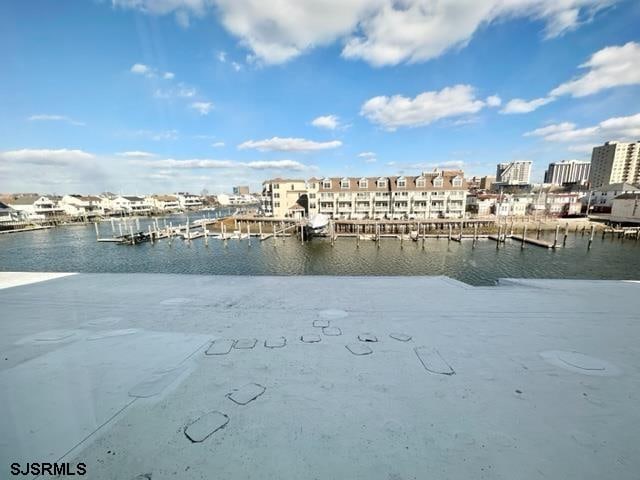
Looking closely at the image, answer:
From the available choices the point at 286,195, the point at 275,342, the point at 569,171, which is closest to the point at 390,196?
the point at 286,195

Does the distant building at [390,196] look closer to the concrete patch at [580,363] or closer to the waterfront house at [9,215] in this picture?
the concrete patch at [580,363]

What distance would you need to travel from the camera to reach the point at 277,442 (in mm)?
2402

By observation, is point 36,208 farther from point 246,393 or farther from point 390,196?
point 246,393

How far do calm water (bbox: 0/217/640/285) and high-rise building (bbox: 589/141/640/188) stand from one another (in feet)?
223

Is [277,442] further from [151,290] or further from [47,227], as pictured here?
[47,227]

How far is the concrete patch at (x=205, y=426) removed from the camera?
8.08 ft

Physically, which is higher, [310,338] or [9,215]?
[9,215]

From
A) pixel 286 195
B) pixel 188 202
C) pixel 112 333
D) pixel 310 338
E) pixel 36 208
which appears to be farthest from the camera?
pixel 188 202

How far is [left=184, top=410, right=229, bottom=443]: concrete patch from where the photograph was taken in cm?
246

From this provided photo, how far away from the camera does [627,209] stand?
38438 mm

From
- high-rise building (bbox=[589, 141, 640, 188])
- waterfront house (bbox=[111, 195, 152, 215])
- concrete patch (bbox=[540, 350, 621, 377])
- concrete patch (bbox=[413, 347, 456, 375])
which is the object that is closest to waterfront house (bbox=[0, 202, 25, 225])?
waterfront house (bbox=[111, 195, 152, 215])

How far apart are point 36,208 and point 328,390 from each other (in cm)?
8334

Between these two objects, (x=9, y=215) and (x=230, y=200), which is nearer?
(x=9, y=215)

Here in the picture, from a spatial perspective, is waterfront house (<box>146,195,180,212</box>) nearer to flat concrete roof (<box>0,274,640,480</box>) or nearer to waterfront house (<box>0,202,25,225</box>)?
waterfront house (<box>0,202,25,225</box>)
